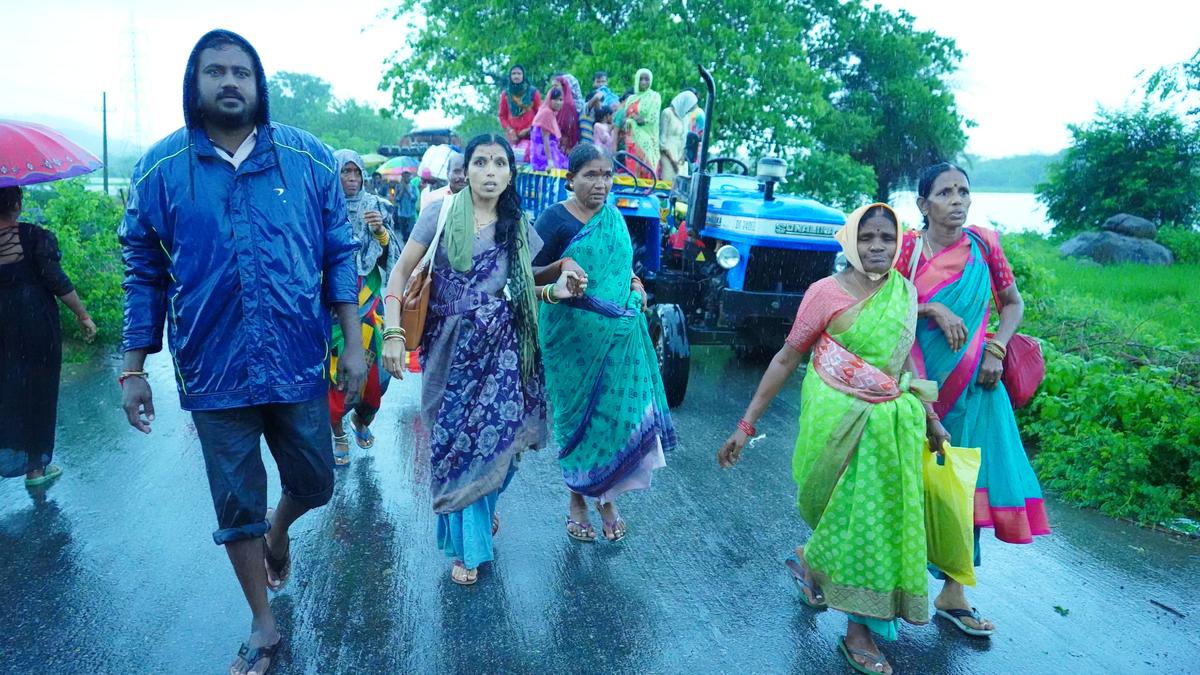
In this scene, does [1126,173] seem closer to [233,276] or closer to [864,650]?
Result: [864,650]

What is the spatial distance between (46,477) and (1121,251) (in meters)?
14.6

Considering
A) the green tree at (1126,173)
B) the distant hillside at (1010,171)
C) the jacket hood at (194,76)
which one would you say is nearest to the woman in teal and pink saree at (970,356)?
the jacket hood at (194,76)

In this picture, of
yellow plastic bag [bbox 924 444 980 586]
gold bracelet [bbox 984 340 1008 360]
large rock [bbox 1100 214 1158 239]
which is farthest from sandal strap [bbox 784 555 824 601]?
large rock [bbox 1100 214 1158 239]

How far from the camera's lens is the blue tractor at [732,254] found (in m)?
7.02

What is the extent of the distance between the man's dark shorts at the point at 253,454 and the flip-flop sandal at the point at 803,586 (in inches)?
77.6

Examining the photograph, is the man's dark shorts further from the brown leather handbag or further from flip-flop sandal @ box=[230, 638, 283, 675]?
the brown leather handbag

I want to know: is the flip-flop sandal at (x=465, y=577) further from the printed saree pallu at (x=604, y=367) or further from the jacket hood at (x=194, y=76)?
the jacket hood at (x=194, y=76)

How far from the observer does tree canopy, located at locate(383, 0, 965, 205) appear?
16.4 m

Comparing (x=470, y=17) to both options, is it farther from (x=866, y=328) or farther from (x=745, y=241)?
(x=866, y=328)

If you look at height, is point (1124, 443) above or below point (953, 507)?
below

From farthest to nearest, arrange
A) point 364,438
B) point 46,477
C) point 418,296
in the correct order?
point 364,438 < point 46,477 < point 418,296

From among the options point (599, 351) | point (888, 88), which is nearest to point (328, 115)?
point (888, 88)

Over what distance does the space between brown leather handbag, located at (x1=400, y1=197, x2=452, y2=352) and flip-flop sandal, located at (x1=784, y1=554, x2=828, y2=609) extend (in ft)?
6.10

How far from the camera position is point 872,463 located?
3051 millimetres
